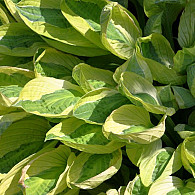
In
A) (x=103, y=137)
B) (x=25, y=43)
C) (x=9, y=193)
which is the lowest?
(x=9, y=193)

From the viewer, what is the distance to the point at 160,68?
743 millimetres

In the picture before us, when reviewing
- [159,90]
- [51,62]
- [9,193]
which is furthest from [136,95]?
[9,193]

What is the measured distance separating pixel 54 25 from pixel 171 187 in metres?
0.39

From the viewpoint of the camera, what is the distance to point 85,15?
818 millimetres

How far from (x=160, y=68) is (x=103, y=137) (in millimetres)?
157

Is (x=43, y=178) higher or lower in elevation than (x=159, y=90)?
lower

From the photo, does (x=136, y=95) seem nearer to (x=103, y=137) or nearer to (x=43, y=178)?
(x=103, y=137)


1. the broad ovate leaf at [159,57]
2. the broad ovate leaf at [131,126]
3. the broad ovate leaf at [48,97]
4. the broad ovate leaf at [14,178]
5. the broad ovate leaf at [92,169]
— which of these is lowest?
the broad ovate leaf at [14,178]

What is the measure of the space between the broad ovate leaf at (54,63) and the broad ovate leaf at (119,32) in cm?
14

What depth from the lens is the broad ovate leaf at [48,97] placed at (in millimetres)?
752

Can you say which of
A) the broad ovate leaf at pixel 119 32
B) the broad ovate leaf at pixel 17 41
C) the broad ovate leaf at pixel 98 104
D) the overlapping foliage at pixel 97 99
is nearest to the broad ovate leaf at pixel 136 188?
the overlapping foliage at pixel 97 99

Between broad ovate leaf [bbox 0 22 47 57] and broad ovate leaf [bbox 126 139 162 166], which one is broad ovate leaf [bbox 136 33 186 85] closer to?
broad ovate leaf [bbox 126 139 162 166]

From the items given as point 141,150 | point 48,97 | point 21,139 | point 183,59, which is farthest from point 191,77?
point 21,139

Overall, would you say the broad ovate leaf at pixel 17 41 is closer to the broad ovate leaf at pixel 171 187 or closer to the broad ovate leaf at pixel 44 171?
the broad ovate leaf at pixel 44 171
